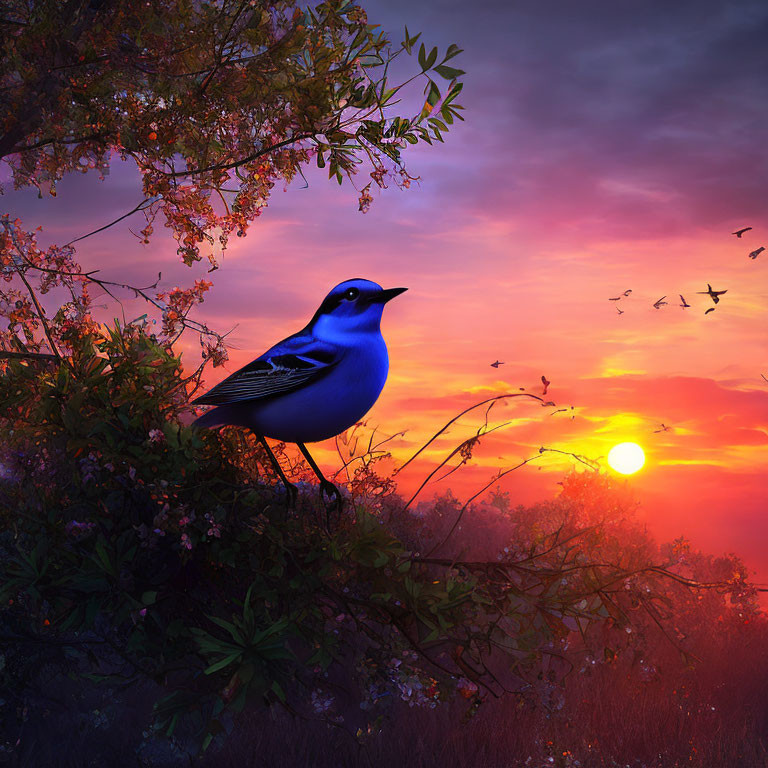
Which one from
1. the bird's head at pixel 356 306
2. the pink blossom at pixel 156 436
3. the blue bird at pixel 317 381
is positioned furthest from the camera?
the pink blossom at pixel 156 436

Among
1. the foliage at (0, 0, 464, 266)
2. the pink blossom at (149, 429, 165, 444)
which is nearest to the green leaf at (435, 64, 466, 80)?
the foliage at (0, 0, 464, 266)

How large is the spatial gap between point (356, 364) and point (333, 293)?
54 cm

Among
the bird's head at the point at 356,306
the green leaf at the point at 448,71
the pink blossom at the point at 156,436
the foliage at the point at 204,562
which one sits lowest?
the foliage at the point at 204,562

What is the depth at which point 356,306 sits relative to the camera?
4227mm

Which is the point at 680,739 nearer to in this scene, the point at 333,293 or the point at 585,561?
the point at 585,561

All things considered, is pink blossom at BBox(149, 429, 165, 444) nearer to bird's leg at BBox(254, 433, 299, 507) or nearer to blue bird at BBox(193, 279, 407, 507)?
blue bird at BBox(193, 279, 407, 507)

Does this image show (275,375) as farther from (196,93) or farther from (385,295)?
(196,93)

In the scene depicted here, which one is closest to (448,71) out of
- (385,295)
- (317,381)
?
(385,295)

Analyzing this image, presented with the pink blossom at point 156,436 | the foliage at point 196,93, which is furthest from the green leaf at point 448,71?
the pink blossom at point 156,436

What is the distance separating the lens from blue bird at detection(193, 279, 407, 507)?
3961 mm

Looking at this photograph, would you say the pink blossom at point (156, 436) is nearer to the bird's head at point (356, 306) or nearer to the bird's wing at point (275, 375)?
the bird's wing at point (275, 375)

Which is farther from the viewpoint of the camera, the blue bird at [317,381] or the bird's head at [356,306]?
the bird's head at [356,306]

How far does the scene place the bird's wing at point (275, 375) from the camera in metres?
3.96

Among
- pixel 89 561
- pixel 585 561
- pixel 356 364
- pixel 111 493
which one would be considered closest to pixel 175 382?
pixel 111 493
